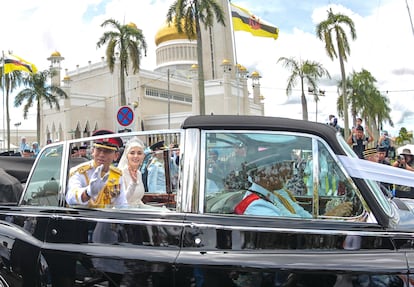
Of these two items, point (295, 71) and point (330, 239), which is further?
point (295, 71)

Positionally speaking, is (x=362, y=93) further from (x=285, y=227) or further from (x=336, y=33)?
(x=285, y=227)

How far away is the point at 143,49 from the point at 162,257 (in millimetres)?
33151

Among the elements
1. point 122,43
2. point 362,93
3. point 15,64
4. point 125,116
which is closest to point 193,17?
point 122,43

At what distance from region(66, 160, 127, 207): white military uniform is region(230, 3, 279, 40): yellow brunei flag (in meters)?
32.6

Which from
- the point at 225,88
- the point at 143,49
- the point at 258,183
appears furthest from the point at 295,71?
the point at 258,183

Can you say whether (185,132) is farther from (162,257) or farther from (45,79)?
A: (45,79)

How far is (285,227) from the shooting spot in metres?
2.29

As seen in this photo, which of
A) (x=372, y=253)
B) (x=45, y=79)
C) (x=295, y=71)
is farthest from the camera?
(x=45, y=79)

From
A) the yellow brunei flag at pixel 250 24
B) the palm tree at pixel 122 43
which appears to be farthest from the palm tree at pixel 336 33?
the palm tree at pixel 122 43

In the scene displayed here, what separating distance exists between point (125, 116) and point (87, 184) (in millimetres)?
7547

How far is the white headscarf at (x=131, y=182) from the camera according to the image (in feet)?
9.64

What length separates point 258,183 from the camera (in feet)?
8.63

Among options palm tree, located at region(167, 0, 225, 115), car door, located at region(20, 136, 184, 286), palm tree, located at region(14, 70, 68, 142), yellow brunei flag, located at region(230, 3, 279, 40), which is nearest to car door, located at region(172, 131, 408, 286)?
car door, located at region(20, 136, 184, 286)

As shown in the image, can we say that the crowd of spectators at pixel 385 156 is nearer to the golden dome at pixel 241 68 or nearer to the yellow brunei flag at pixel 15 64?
the yellow brunei flag at pixel 15 64
